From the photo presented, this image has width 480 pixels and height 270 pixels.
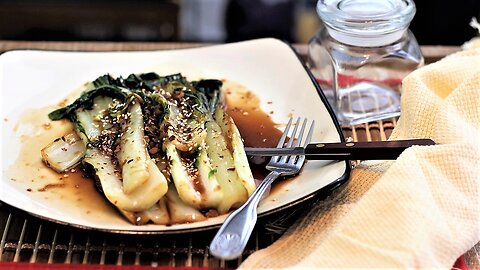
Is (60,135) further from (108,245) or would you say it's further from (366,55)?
(366,55)

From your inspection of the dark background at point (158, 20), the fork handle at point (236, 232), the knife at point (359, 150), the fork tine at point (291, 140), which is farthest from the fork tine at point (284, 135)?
the dark background at point (158, 20)

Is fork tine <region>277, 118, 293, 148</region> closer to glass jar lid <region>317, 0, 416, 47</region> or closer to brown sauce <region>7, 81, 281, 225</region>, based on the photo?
brown sauce <region>7, 81, 281, 225</region>

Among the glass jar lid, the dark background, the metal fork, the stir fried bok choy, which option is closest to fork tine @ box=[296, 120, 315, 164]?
the metal fork

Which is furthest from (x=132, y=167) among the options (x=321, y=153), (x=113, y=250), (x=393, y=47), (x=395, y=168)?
(x=393, y=47)

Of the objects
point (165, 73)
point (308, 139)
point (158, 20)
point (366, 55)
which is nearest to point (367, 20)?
point (366, 55)

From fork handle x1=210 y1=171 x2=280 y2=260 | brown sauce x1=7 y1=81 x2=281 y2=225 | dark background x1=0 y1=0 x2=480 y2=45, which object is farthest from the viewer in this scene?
dark background x1=0 y1=0 x2=480 y2=45

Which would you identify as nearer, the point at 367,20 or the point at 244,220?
the point at 244,220

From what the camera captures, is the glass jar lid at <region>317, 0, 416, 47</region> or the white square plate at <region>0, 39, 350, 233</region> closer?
the white square plate at <region>0, 39, 350, 233</region>

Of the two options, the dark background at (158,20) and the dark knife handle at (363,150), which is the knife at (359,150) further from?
the dark background at (158,20)
